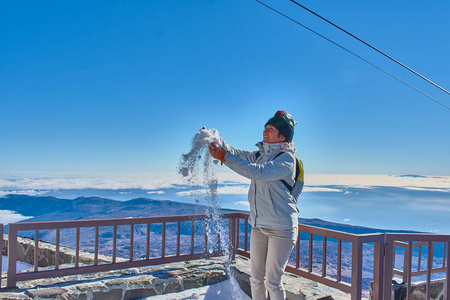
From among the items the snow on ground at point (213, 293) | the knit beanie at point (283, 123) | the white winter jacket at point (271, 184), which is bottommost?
the snow on ground at point (213, 293)

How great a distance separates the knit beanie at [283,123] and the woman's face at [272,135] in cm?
2

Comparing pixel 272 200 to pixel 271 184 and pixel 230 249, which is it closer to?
pixel 271 184

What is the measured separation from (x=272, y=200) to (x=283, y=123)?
599 mm

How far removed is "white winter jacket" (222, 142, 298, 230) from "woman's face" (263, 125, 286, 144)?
45 mm

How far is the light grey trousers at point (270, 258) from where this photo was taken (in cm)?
247

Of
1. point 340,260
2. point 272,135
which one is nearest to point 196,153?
point 272,135

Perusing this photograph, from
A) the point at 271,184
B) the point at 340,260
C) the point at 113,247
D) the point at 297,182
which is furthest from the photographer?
the point at 113,247

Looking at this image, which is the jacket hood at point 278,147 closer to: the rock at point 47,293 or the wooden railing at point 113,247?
the wooden railing at point 113,247

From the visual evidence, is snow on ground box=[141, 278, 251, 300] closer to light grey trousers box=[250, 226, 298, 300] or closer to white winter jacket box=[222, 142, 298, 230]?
light grey trousers box=[250, 226, 298, 300]

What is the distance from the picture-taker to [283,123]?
255cm

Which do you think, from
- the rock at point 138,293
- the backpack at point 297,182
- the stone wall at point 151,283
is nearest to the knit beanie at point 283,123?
the backpack at point 297,182

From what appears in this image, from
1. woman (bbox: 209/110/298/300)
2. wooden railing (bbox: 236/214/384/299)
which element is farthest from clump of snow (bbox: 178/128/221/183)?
wooden railing (bbox: 236/214/384/299)

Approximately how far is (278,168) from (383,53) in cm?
357

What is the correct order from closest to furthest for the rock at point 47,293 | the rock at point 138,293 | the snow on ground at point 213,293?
the rock at point 47,293, the rock at point 138,293, the snow on ground at point 213,293
